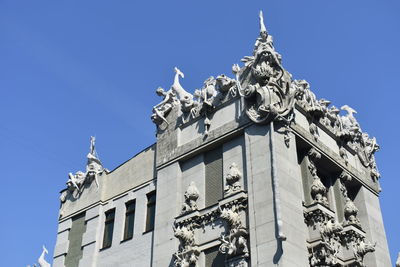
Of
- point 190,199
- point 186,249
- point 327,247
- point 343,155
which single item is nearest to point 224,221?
point 186,249

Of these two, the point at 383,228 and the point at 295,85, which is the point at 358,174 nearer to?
the point at 383,228

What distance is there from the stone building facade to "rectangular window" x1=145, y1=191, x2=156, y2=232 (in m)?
0.06

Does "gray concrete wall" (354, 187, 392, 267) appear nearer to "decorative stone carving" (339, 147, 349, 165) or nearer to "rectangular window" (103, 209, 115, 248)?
"decorative stone carving" (339, 147, 349, 165)

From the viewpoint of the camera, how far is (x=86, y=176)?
38469 mm

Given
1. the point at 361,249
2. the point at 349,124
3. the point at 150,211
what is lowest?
the point at 361,249

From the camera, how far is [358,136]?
3606 cm

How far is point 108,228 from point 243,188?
34.2ft

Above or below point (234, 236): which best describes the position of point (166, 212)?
above

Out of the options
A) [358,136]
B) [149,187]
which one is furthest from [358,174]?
[149,187]

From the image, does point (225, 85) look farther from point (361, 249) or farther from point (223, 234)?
point (361, 249)

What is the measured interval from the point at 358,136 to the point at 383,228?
543 centimetres

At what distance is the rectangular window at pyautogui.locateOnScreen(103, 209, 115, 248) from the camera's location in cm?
3488

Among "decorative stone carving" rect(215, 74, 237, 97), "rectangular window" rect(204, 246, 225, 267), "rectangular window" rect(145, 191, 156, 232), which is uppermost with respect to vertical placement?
"decorative stone carving" rect(215, 74, 237, 97)

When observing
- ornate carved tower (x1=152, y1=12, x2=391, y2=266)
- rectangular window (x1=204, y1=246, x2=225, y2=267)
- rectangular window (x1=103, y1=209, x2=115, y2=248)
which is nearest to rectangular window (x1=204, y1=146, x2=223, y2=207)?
ornate carved tower (x1=152, y1=12, x2=391, y2=266)
